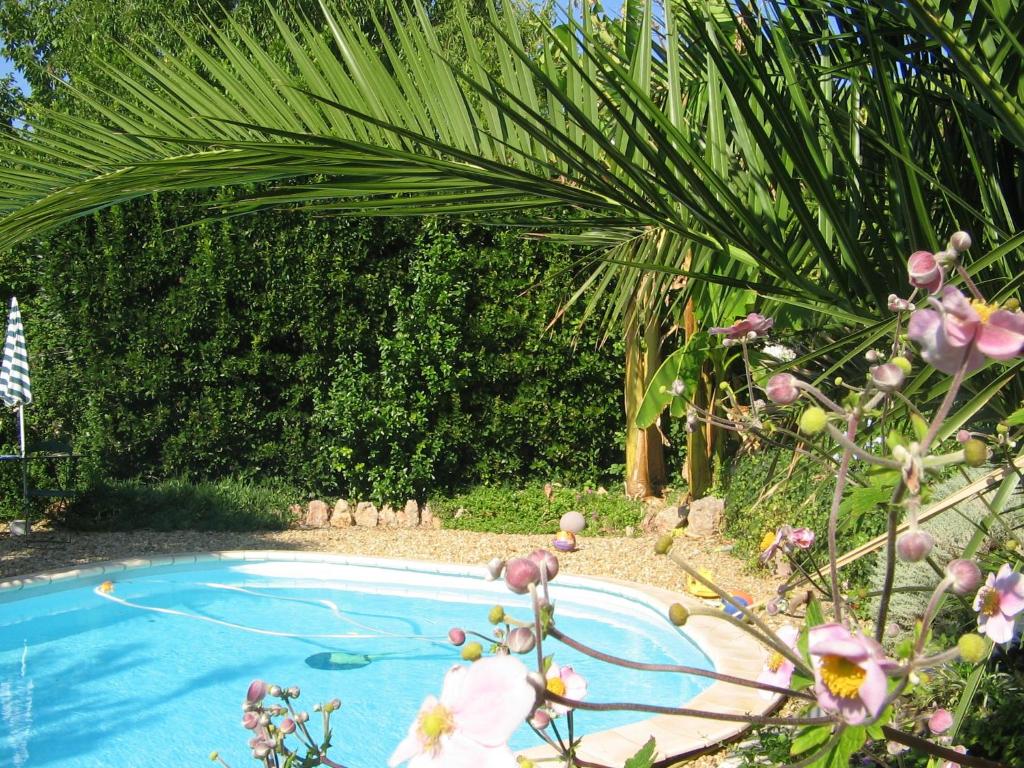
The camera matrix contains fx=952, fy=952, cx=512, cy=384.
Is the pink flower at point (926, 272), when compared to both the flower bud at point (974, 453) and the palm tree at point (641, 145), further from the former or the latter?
the palm tree at point (641, 145)

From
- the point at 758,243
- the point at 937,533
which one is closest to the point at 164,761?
the point at 937,533

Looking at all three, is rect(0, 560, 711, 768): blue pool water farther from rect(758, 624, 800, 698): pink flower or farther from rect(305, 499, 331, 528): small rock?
rect(758, 624, 800, 698): pink flower

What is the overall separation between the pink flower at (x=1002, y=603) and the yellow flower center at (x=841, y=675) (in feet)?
1.06

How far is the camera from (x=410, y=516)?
9352mm

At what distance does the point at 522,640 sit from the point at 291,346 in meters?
9.29

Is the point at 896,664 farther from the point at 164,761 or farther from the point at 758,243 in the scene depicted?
the point at 164,761

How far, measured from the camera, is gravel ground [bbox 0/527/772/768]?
7.19 meters

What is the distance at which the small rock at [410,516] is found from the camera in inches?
366

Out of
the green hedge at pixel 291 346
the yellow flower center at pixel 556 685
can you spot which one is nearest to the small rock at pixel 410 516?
the green hedge at pixel 291 346

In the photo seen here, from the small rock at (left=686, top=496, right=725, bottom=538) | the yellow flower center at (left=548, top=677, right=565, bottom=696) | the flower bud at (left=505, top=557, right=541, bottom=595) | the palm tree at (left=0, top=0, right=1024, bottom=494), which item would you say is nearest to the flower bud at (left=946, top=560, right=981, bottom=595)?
the flower bud at (left=505, top=557, right=541, bottom=595)

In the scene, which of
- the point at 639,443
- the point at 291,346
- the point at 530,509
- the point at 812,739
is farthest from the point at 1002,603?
the point at 291,346

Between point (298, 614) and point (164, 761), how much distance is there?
8.44 feet

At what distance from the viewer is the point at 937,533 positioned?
3.79 metres

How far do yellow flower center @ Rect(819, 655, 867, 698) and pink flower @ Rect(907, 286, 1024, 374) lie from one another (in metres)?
0.19
